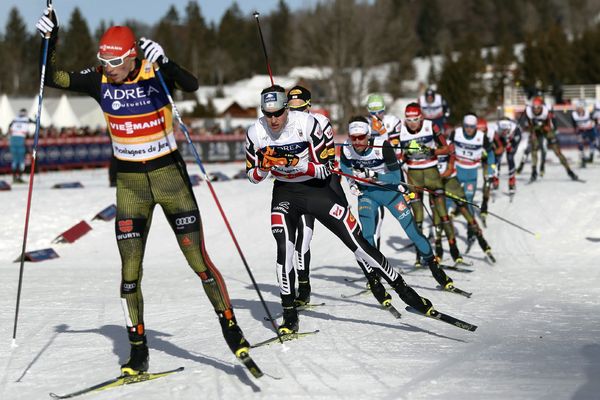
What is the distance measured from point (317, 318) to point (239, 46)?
137 m

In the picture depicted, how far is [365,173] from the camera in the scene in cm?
1204

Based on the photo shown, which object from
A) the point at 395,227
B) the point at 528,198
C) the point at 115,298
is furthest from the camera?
the point at 528,198

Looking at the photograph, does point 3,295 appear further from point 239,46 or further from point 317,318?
point 239,46

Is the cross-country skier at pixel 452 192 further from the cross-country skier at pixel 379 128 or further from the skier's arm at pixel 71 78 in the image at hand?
the skier's arm at pixel 71 78

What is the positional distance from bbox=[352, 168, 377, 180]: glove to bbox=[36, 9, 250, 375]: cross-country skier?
15.9ft

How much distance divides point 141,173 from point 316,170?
1947 mm

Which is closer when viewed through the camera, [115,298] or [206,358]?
[206,358]

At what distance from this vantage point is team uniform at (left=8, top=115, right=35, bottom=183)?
85.7ft

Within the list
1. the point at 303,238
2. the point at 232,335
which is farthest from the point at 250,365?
the point at 303,238

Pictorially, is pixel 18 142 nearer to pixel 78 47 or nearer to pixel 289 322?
pixel 289 322

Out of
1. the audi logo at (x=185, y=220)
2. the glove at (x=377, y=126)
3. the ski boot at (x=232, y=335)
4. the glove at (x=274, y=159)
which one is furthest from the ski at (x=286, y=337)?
the glove at (x=377, y=126)

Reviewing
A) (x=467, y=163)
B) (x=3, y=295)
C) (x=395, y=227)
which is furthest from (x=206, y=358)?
(x=395, y=227)

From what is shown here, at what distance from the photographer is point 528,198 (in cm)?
2208

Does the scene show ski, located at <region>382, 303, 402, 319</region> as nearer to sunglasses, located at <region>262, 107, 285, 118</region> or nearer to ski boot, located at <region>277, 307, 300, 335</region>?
ski boot, located at <region>277, 307, 300, 335</region>
